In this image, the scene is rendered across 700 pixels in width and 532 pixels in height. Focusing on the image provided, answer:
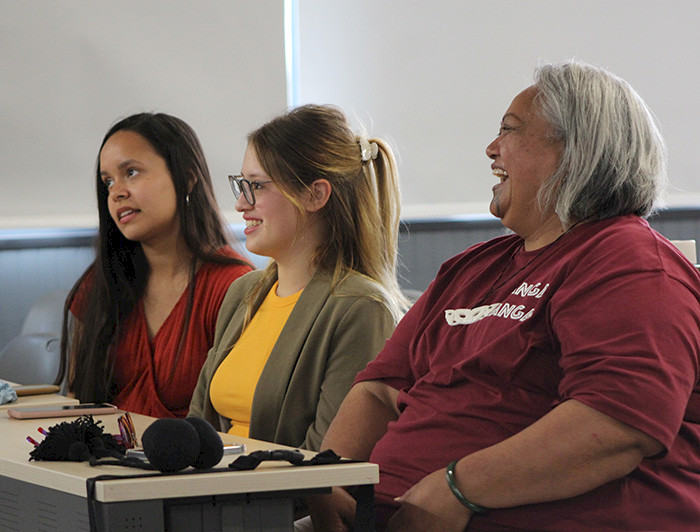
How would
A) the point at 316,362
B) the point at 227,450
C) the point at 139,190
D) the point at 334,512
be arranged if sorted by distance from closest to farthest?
the point at 227,450 < the point at 334,512 < the point at 316,362 < the point at 139,190

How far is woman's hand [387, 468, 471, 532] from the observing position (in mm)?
1350

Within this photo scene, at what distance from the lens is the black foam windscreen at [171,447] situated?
108cm

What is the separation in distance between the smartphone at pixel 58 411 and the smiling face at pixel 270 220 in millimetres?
478

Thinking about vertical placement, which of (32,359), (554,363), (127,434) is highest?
(554,363)

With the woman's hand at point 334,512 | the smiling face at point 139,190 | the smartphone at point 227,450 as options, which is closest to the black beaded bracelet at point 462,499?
the woman's hand at point 334,512

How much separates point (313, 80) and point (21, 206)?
137 cm

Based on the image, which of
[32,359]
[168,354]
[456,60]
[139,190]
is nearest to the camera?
[168,354]

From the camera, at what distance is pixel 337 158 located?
82.8 inches

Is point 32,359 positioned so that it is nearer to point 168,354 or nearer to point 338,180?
point 168,354

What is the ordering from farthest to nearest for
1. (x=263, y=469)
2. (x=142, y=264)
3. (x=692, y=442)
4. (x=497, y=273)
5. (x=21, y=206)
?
(x=21, y=206) → (x=142, y=264) → (x=497, y=273) → (x=692, y=442) → (x=263, y=469)

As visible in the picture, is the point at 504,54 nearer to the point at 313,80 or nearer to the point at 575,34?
the point at 575,34

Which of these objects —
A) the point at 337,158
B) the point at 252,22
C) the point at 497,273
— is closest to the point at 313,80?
the point at 252,22

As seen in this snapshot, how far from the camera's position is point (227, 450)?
4.26ft

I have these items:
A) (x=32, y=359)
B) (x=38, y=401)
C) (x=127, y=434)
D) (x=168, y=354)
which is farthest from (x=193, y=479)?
(x=32, y=359)
